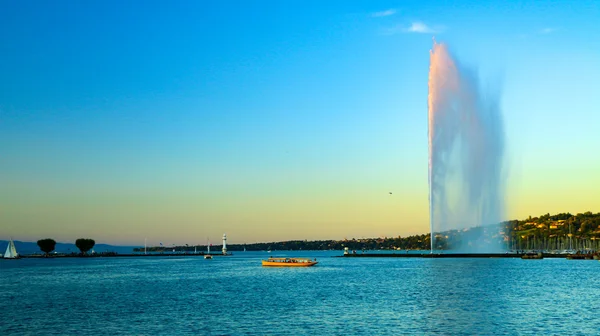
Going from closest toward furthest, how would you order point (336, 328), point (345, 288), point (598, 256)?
point (336, 328)
point (345, 288)
point (598, 256)

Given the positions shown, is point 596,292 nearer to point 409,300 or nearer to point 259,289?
point 409,300

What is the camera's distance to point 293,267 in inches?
6240

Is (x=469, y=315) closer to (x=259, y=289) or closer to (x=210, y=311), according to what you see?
(x=210, y=311)

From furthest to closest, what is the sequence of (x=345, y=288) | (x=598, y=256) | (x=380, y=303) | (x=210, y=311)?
1. (x=598, y=256)
2. (x=345, y=288)
3. (x=380, y=303)
4. (x=210, y=311)

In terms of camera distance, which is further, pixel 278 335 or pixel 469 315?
pixel 469 315

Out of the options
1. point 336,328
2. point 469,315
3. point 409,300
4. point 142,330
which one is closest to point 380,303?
point 409,300

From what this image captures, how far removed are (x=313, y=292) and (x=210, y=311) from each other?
2116 centimetres

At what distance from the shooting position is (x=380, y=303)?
2315 inches

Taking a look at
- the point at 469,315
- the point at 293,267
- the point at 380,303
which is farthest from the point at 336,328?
the point at 293,267

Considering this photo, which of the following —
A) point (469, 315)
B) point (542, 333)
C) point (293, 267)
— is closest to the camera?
point (542, 333)

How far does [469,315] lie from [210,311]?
2260cm

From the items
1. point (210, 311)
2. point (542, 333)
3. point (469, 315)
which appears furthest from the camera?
point (210, 311)

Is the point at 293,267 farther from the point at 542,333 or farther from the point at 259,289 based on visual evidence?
the point at 542,333

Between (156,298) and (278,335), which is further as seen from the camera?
(156,298)
